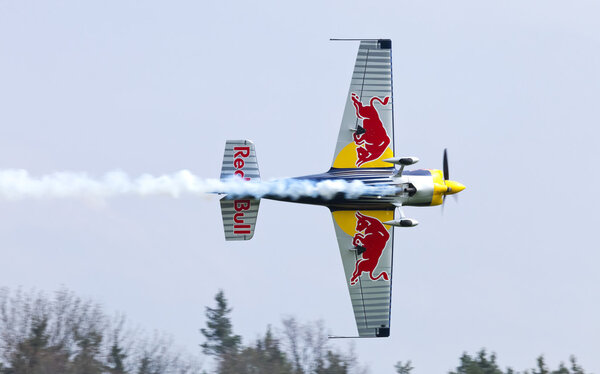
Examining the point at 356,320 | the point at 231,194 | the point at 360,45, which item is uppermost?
the point at 360,45

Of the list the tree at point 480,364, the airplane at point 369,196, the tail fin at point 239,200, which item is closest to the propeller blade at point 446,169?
the airplane at point 369,196

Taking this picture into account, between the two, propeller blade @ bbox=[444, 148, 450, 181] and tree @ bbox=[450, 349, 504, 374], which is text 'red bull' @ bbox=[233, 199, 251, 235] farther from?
tree @ bbox=[450, 349, 504, 374]

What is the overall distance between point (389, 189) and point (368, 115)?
203 cm

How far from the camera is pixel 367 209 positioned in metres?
29.3

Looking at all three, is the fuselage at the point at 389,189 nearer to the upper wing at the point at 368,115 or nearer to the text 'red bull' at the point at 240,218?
the upper wing at the point at 368,115

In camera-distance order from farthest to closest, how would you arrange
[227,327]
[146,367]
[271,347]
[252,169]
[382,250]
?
[227,327] → [271,347] → [146,367] → [382,250] → [252,169]

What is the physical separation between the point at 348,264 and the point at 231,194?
3904 millimetres

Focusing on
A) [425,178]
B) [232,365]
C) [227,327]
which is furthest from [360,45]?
[227,327]

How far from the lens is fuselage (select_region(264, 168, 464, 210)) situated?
28.7m

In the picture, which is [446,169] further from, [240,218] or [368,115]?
[240,218]

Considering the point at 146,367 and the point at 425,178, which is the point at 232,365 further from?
the point at 425,178

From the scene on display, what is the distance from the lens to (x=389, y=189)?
28.7 m

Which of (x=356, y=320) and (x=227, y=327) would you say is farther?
(x=227, y=327)

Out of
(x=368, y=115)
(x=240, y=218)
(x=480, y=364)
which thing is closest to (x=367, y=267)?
(x=240, y=218)
